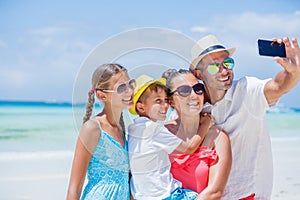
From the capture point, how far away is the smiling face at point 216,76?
2461 millimetres

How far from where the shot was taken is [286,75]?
2.31 metres

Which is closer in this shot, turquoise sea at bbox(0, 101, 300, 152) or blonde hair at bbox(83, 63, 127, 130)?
blonde hair at bbox(83, 63, 127, 130)

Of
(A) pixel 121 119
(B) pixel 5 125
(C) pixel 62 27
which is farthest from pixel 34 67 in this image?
(A) pixel 121 119

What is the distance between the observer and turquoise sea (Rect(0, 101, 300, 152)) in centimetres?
1012

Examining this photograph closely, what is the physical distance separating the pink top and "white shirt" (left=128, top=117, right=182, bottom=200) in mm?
35

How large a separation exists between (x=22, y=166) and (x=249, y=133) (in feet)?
19.2


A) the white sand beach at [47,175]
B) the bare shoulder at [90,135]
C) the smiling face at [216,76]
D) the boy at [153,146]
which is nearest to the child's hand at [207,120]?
the boy at [153,146]

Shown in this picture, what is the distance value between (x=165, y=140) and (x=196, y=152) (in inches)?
6.9

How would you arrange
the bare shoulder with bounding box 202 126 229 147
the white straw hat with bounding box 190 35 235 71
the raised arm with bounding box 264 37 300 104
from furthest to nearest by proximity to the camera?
1. the white straw hat with bounding box 190 35 235 71
2. the bare shoulder with bounding box 202 126 229 147
3. the raised arm with bounding box 264 37 300 104

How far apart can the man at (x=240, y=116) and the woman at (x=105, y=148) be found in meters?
0.40

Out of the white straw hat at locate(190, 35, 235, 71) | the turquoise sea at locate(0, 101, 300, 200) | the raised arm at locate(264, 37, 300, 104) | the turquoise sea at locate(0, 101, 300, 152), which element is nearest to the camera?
the raised arm at locate(264, 37, 300, 104)

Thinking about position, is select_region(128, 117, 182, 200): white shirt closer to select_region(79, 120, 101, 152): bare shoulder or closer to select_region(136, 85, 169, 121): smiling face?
select_region(136, 85, 169, 121): smiling face

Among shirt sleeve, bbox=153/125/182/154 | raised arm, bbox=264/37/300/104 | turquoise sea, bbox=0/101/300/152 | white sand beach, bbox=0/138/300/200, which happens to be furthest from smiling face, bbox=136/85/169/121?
white sand beach, bbox=0/138/300/200

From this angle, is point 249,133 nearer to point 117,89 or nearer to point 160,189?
point 160,189
